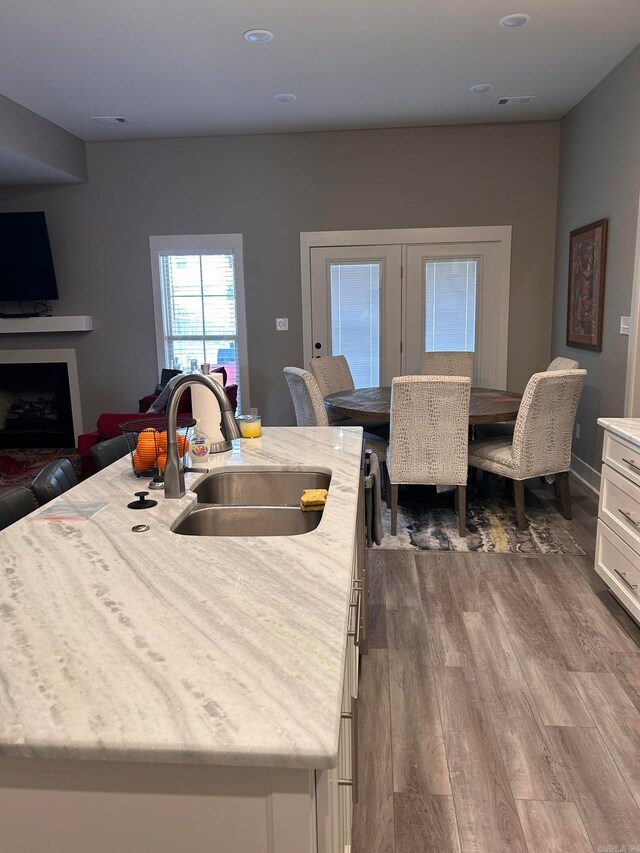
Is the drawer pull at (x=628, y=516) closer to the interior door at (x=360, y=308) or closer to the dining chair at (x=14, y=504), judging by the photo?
the dining chair at (x=14, y=504)

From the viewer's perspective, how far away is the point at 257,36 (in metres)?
3.52

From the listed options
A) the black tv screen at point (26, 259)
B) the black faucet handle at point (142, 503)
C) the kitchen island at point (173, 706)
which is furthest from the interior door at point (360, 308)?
the kitchen island at point (173, 706)

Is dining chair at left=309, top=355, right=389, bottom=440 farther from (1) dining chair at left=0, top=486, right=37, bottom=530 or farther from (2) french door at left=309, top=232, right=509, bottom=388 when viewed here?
(1) dining chair at left=0, top=486, right=37, bottom=530

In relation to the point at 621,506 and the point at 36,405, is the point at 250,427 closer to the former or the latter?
the point at 621,506

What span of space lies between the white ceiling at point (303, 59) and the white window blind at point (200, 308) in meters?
1.13

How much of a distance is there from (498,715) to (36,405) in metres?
5.45

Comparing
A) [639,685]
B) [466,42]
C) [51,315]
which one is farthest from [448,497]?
[51,315]

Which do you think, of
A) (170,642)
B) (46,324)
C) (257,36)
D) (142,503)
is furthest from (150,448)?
(46,324)

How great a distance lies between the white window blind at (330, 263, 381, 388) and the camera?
568cm

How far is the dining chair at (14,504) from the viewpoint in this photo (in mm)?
1792

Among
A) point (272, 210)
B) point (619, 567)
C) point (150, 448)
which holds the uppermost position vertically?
point (272, 210)

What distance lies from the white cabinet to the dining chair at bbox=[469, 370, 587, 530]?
0.76 meters

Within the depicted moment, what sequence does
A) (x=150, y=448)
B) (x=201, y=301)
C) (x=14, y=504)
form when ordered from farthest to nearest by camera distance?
(x=201, y=301) < (x=150, y=448) < (x=14, y=504)

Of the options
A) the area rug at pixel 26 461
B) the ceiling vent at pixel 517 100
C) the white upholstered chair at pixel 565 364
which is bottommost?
the area rug at pixel 26 461
